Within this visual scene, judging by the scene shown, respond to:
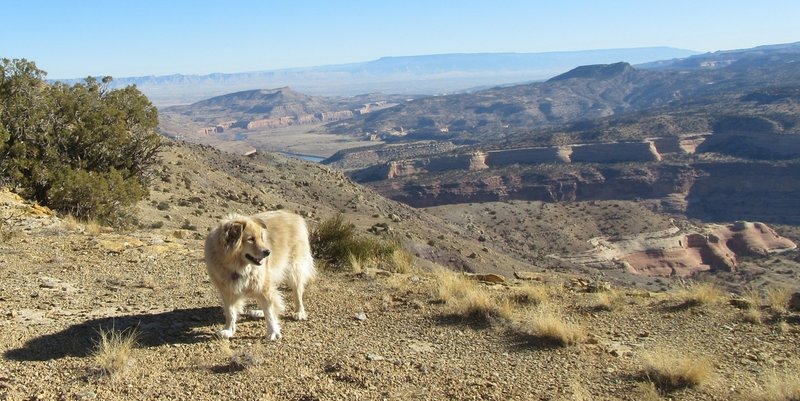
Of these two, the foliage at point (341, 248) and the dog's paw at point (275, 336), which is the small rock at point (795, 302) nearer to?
the foliage at point (341, 248)

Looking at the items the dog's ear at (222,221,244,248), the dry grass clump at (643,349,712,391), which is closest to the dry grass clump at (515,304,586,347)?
the dry grass clump at (643,349,712,391)

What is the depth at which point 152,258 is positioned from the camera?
31.5 ft

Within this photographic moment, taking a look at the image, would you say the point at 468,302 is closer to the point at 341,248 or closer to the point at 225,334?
the point at 225,334

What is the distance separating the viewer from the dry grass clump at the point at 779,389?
5039 millimetres

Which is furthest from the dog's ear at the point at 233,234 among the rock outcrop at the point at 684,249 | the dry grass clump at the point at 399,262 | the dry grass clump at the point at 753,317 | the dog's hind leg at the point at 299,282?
the rock outcrop at the point at 684,249

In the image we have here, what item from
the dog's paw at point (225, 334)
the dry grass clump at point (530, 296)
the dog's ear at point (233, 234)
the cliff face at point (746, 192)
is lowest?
the cliff face at point (746, 192)

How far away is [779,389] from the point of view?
5.14 metres

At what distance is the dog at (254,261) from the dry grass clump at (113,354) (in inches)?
39.1

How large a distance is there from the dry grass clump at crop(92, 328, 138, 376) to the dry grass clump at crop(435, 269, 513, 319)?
3679 mm

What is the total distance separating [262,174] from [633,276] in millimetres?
27993

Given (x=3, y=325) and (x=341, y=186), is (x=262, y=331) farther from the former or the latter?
(x=341, y=186)

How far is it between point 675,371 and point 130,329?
5.36 m

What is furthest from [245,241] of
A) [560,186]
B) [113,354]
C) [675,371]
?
[560,186]

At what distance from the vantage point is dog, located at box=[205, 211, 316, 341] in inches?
245
